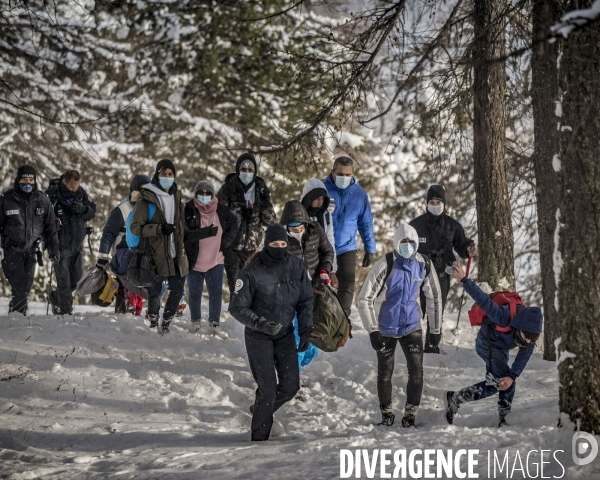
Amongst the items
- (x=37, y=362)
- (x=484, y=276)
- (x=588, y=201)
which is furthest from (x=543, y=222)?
(x=37, y=362)

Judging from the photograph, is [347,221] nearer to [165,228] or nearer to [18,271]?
[165,228]

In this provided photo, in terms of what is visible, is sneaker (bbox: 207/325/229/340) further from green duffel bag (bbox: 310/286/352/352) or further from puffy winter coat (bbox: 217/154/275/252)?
green duffel bag (bbox: 310/286/352/352)

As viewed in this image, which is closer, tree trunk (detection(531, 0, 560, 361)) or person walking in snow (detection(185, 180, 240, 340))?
tree trunk (detection(531, 0, 560, 361))

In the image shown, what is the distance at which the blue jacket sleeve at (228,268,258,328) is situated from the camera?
227 inches

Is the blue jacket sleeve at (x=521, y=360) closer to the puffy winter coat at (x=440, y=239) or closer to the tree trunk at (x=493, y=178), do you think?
the puffy winter coat at (x=440, y=239)

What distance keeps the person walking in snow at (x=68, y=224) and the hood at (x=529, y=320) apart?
679 centimetres

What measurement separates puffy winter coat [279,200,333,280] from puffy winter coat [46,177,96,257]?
4346 mm

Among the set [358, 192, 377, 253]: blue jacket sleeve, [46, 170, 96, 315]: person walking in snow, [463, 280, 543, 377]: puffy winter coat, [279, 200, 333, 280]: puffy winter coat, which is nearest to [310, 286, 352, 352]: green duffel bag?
[279, 200, 333, 280]: puffy winter coat

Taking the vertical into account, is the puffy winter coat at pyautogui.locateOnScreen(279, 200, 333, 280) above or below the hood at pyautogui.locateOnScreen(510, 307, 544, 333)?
above

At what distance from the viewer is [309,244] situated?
7238 mm

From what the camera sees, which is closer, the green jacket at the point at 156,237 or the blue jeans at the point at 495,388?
the blue jeans at the point at 495,388

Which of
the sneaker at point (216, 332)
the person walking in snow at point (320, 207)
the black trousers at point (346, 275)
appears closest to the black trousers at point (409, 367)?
the person walking in snow at point (320, 207)

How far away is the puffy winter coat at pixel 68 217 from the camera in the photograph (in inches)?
398

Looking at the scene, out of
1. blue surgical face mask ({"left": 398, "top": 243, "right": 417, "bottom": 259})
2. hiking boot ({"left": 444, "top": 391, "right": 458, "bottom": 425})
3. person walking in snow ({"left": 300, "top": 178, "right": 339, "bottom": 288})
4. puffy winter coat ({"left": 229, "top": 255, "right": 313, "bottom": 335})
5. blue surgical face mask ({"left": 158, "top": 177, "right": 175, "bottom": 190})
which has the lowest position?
hiking boot ({"left": 444, "top": 391, "right": 458, "bottom": 425})
